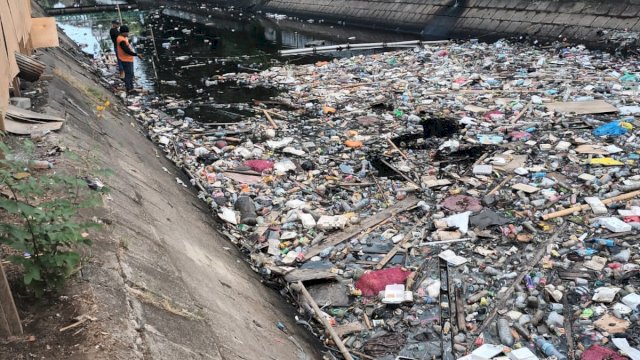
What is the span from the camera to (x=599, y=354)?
12.9 ft

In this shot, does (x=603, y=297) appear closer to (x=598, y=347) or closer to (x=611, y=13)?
(x=598, y=347)

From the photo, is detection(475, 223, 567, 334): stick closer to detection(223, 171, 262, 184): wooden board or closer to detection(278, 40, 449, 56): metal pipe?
detection(223, 171, 262, 184): wooden board

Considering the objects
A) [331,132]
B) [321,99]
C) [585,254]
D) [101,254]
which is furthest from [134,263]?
[321,99]

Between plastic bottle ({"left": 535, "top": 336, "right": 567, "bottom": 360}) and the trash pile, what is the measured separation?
1 cm

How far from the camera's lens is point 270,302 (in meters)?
4.80

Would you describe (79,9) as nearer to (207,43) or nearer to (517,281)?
(207,43)

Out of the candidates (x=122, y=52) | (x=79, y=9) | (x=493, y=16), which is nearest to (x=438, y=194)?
(x=122, y=52)

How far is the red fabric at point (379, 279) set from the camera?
510 centimetres

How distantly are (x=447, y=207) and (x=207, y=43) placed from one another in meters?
17.7

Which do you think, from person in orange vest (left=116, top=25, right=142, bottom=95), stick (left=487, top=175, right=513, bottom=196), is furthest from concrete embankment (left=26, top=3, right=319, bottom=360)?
person in orange vest (left=116, top=25, right=142, bottom=95)

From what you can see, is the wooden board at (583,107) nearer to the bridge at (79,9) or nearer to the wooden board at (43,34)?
the wooden board at (43,34)

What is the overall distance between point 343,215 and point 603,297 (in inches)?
127

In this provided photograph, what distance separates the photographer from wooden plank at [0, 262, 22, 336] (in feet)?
7.21

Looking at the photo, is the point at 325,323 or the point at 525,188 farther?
the point at 525,188
